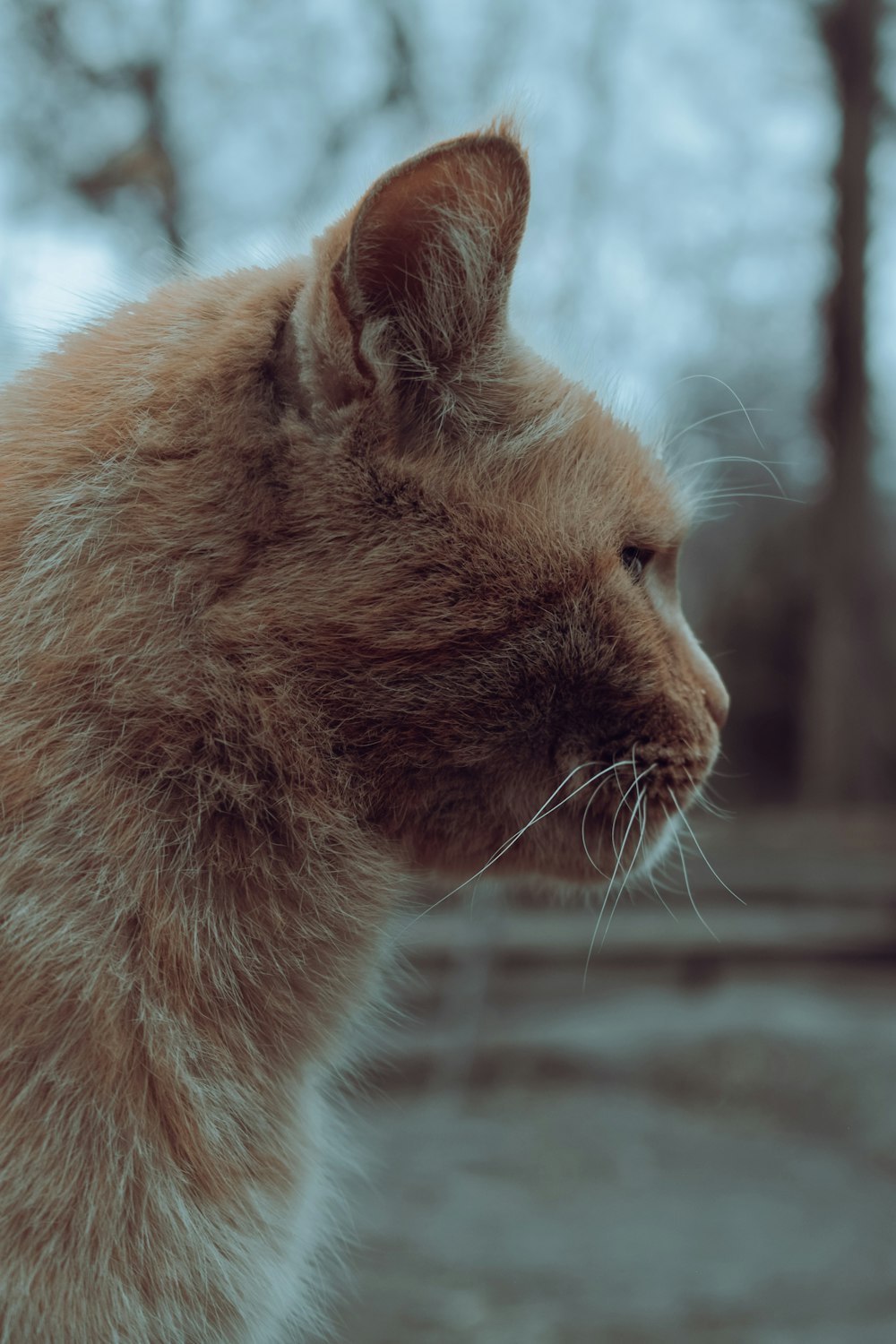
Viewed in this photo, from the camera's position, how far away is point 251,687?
933 millimetres

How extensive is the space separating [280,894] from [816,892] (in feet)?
12.9

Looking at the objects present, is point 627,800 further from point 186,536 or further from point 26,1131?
point 26,1131

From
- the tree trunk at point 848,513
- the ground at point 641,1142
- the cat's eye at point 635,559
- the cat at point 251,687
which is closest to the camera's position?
the cat at point 251,687

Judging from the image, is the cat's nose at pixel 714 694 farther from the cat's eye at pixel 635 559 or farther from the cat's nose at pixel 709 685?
the cat's eye at pixel 635 559

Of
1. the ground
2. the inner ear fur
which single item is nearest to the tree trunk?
the ground

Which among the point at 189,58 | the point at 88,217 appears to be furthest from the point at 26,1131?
the point at 189,58

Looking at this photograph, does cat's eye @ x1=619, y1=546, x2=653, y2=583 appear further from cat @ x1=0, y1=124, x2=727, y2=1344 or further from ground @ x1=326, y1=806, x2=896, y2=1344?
ground @ x1=326, y1=806, x2=896, y2=1344

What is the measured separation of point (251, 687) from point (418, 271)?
1.19ft

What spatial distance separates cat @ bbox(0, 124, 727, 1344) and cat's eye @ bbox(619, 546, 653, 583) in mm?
16

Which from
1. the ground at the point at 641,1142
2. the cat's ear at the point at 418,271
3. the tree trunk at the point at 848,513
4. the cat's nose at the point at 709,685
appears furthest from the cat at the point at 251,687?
the tree trunk at the point at 848,513

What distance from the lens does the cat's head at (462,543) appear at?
906 mm

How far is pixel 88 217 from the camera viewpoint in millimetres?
2068

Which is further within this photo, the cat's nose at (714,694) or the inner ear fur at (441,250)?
the cat's nose at (714,694)

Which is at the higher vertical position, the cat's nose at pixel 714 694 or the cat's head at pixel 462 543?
the cat's head at pixel 462 543
